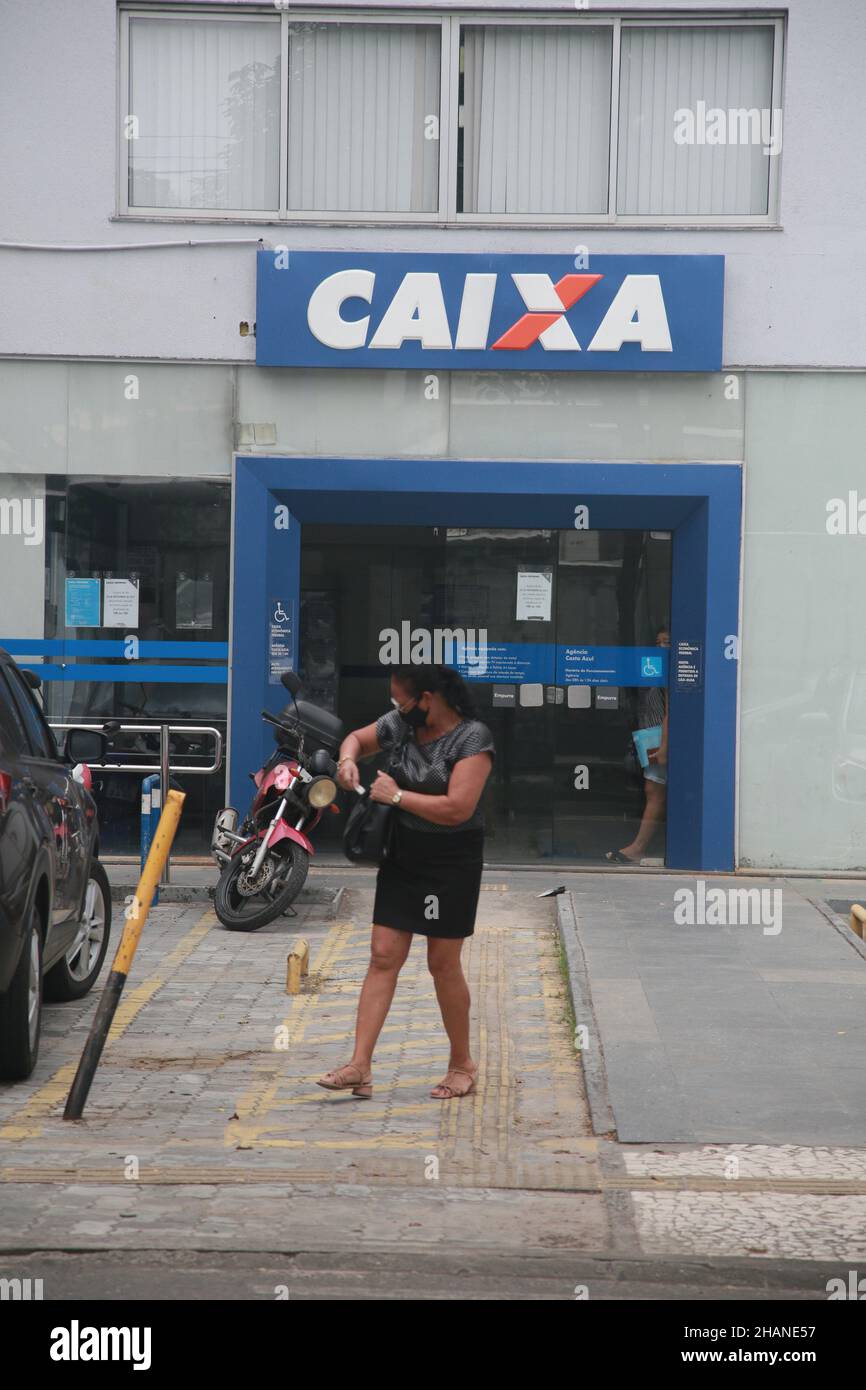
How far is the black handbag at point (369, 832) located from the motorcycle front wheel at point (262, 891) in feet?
13.0

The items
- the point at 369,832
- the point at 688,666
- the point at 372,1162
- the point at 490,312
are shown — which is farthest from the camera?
the point at 688,666

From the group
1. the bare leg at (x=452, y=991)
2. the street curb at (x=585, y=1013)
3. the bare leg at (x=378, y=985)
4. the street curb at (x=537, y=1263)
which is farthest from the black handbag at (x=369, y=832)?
the street curb at (x=537, y=1263)

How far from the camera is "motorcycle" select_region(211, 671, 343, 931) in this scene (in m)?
10.8

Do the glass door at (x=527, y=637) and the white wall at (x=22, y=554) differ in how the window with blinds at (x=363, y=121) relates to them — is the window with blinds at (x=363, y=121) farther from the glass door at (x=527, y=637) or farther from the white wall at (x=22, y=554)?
the white wall at (x=22, y=554)

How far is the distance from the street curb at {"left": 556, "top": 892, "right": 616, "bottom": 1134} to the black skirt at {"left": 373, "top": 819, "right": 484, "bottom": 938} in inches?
35.4

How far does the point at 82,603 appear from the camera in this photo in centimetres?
1350

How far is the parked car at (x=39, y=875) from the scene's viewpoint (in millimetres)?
6840

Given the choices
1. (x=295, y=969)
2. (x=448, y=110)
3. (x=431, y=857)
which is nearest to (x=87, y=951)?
(x=295, y=969)

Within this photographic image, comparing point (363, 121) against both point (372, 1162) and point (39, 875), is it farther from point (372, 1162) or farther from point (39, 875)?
point (372, 1162)

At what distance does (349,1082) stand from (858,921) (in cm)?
519

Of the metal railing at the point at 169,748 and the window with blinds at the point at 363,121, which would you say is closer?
the metal railing at the point at 169,748

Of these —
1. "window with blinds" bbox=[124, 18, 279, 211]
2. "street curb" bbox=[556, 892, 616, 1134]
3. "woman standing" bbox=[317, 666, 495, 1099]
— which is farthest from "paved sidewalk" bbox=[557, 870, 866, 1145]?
"window with blinds" bbox=[124, 18, 279, 211]

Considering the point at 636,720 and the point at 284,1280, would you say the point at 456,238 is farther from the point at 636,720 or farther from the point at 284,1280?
the point at 284,1280

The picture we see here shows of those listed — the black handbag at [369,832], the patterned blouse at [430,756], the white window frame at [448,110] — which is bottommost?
the black handbag at [369,832]
